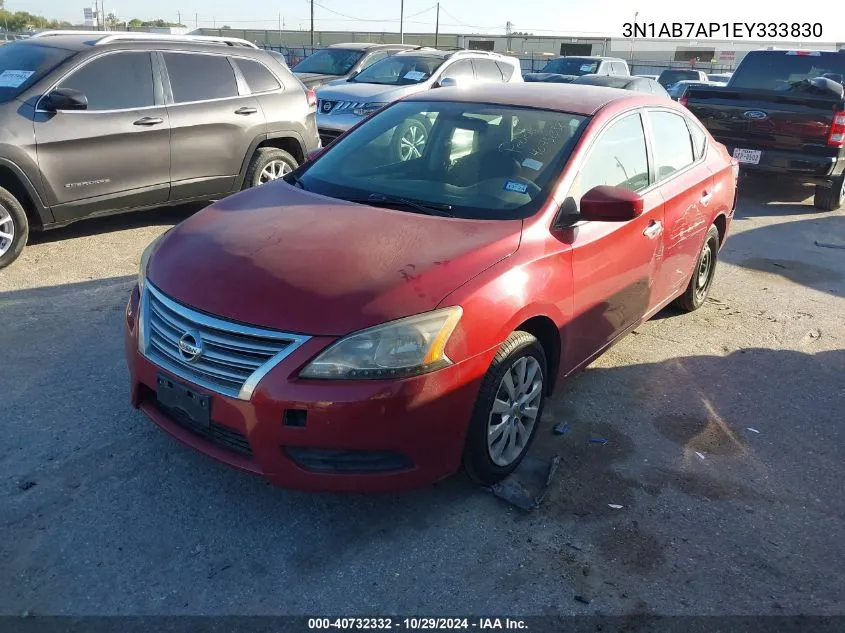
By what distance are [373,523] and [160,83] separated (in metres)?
5.21

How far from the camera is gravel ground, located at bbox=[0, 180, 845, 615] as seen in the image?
2750mm

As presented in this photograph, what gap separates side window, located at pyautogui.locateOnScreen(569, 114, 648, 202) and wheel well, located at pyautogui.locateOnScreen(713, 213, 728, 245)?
1565mm

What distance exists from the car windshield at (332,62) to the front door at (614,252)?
11.0 meters

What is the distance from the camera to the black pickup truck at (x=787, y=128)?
8914mm

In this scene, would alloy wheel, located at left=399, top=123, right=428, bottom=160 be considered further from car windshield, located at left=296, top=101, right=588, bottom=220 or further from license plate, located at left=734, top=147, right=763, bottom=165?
license plate, located at left=734, top=147, right=763, bottom=165

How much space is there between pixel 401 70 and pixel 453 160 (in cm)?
888

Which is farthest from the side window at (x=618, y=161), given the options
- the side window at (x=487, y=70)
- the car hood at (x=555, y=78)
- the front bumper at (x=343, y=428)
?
the car hood at (x=555, y=78)

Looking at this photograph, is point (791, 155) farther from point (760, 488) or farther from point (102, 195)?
point (102, 195)

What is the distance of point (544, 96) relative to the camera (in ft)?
14.2

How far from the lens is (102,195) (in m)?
6.36

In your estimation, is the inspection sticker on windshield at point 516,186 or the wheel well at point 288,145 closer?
the inspection sticker on windshield at point 516,186

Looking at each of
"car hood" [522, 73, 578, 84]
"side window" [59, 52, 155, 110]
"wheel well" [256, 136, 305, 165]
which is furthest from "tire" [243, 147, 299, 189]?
"car hood" [522, 73, 578, 84]

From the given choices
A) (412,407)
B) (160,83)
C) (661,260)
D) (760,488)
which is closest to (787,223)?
(661,260)

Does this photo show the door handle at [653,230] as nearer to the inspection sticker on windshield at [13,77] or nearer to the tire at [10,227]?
the tire at [10,227]
